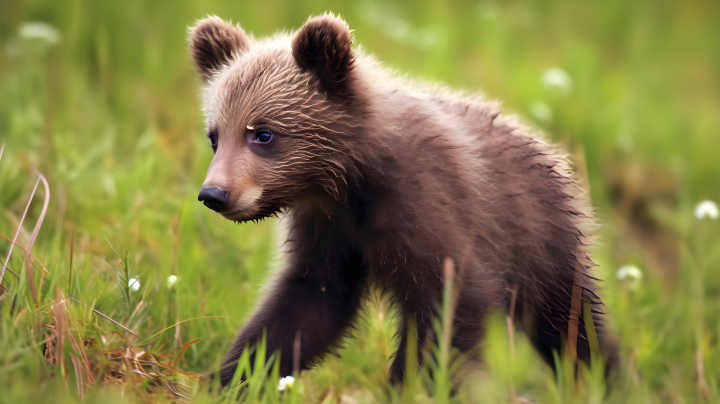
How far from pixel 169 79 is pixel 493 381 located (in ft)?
17.6

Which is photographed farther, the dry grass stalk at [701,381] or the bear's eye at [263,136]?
the dry grass stalk at [701,381]

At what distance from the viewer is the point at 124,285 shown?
336 cm

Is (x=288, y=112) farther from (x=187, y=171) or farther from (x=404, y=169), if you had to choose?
(x=187, y=171)

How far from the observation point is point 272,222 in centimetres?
538

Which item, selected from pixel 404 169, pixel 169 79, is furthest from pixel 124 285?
pixel 169 79

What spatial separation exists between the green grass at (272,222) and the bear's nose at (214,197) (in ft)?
1.90

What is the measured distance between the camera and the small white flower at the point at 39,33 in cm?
586

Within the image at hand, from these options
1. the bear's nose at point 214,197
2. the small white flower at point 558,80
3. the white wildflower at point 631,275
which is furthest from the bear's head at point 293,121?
the small white flower at point 558,80

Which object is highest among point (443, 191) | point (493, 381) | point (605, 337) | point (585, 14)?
point (585, 14)

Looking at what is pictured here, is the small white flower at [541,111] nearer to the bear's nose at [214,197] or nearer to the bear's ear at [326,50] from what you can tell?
the bear's ear at [326,50]

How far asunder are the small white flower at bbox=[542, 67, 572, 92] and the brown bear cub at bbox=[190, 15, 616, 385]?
3.52 meters

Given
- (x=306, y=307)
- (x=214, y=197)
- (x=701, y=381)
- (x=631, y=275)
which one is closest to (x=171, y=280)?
(x=306, y=307)

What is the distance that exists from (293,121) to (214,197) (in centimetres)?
53

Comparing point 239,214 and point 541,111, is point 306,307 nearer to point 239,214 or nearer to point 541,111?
point 239,214
